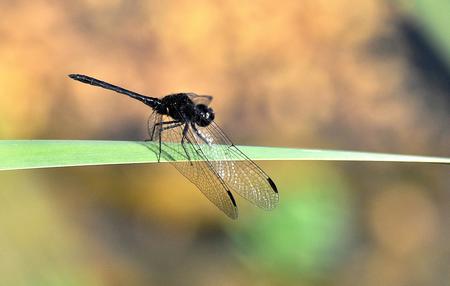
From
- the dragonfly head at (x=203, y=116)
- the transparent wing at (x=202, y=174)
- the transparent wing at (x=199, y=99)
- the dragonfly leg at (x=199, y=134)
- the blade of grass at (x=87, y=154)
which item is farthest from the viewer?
the transparent wing at (x=199, y=99)

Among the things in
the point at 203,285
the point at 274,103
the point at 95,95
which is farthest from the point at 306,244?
the point at 95,95

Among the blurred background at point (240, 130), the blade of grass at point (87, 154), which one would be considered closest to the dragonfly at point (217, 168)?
the blade of grass at point (87, 154)

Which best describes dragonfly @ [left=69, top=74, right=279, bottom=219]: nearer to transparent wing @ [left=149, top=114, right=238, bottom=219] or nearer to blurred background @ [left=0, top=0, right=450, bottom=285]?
transparent wing @ [left=149, top=114, right=238, bottom=219]

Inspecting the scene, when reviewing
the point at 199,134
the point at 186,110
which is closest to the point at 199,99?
the point at 186,110

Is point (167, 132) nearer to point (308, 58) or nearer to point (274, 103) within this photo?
point (274, 103)

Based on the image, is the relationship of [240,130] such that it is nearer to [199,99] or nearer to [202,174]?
[199,99]

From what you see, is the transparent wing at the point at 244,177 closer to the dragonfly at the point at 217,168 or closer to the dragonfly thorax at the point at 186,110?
the dragonfly at the point at 217,168
